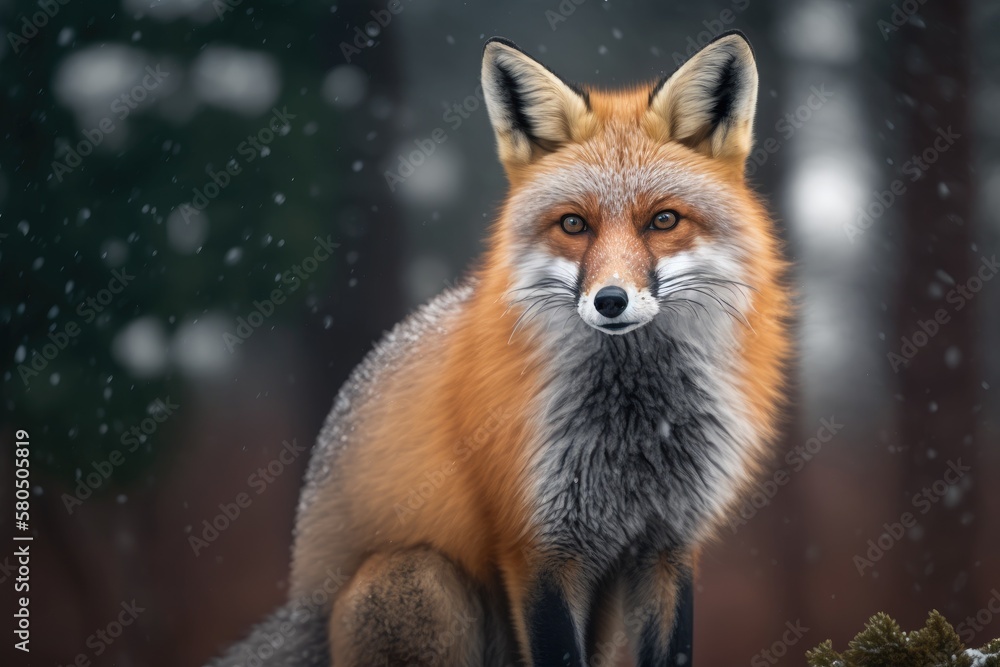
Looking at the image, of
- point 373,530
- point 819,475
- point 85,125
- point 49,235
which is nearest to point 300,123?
point 85,125

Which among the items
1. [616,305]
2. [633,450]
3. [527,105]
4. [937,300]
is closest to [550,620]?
[633,450]

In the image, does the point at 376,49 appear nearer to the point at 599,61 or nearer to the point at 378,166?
the point at 378,166

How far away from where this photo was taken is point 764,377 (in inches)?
82.3

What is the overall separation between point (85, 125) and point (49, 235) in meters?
0.41

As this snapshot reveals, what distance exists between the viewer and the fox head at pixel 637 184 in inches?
71.7

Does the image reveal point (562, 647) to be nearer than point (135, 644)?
Yes

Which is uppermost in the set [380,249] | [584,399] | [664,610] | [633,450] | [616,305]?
[616,305]

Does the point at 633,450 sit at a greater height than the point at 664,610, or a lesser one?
greater

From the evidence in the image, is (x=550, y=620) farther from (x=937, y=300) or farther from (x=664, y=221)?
(x=937, y=300)

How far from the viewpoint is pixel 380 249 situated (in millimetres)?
2762

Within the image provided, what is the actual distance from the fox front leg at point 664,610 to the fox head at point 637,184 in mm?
647

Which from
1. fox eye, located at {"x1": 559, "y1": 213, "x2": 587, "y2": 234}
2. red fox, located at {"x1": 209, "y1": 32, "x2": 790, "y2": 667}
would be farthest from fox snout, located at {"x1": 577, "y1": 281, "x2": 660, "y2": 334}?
fox eye, located at {"x1": 559, "y1": 213, "x2": 587, "y2": 234}

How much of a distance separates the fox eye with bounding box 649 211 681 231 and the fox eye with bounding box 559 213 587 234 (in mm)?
156

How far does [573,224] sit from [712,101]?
0.48 meters
